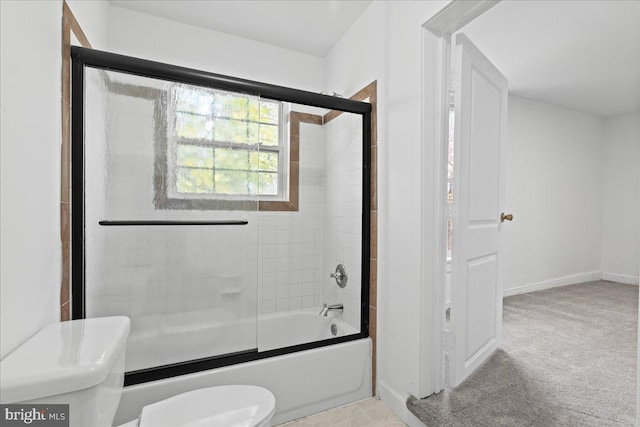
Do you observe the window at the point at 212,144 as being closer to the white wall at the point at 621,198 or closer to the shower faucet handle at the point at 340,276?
the shower faucet handle at the point at 340,276

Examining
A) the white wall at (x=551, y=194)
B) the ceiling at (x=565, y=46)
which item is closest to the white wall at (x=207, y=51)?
the ceiling at (x=565, y=46)

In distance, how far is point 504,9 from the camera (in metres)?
2.09

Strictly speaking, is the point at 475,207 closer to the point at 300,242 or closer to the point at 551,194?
the point at 300,242

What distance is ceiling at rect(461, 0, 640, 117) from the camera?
6.93 feet

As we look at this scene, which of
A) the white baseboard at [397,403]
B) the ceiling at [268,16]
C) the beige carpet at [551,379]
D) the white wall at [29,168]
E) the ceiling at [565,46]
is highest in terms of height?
the ceiling at [565,46]

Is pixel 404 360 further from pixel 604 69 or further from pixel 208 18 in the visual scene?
pixel 604 69

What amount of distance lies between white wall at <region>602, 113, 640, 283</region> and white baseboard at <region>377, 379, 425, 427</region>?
440 cm

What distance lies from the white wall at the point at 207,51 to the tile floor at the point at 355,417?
2406 mm

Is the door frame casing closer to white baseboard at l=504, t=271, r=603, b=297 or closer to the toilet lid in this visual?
the toilet lid

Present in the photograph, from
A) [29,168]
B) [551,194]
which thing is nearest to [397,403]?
[29,168]

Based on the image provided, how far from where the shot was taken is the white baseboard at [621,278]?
4098 mm

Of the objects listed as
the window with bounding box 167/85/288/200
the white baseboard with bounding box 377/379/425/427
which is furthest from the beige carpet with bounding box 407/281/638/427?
the window with bounding box 167/85/288/200

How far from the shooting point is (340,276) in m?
2.39

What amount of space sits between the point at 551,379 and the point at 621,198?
397cm
